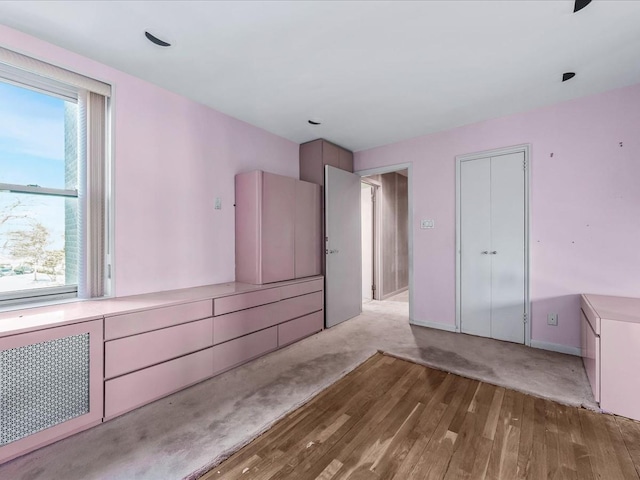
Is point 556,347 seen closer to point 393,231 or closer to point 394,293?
point 394,293

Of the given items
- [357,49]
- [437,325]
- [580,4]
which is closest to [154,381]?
[357,49]

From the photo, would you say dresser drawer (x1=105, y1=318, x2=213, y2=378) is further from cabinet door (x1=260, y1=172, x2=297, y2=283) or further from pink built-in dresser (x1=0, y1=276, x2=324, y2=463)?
cabinet door (x1=260, y1=172, x2=297, y2=283)

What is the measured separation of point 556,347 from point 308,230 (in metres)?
3.07

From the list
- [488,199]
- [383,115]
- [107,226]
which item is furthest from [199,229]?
[488,199]

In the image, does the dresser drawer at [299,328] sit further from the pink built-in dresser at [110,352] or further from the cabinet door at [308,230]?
the cabinet door at [308,230]

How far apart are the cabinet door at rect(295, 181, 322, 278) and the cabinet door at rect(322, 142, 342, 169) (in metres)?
0.46

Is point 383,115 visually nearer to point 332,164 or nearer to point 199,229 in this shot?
point 332,164

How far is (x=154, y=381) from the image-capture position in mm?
2100

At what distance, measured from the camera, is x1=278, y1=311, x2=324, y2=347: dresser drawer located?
3131 mm

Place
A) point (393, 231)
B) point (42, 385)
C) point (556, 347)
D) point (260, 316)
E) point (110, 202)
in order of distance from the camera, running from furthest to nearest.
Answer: point (393, 231)
point (556, 347)
point (260, 316)
point (110, 202)
point (42, 385)

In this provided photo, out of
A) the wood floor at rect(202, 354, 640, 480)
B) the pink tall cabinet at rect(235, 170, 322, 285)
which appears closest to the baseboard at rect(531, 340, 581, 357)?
the wood floor at rect(202, 354, 640, 480)

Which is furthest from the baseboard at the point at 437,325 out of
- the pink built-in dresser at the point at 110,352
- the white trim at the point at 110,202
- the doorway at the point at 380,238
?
the white trim at the point at 110,202

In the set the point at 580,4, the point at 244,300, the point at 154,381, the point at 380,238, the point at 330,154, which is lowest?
the point at 154,381

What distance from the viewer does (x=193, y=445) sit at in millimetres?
1675
